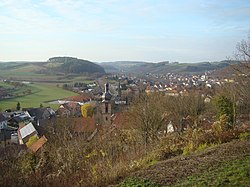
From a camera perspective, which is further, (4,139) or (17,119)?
(17,119)

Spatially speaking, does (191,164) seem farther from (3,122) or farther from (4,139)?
(3,122)

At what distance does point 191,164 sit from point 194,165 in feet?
0.44

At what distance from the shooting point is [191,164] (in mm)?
7711

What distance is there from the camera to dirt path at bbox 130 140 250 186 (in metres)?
6.98

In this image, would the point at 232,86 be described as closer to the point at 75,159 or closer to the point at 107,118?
the point at 107,118

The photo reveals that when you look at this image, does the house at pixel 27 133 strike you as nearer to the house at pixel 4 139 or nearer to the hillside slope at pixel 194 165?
the house at pixel 4 139

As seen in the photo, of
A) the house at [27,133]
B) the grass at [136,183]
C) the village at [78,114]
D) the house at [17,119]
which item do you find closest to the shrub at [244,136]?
the grass at [136,183]

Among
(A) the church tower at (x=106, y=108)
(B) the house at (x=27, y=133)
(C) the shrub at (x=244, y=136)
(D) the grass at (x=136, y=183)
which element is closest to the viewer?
(D) the grass at (x=136, y=183)

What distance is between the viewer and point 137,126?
18.5 m

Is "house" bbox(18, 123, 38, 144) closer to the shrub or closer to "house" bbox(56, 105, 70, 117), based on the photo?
"house" bbox(56, 105, 70, 117)

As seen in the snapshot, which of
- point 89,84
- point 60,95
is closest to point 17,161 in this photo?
point 60,95

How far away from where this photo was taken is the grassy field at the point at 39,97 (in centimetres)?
5747

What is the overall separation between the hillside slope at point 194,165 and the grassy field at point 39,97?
163ft

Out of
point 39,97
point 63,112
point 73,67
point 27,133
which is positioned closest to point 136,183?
point 27,133
